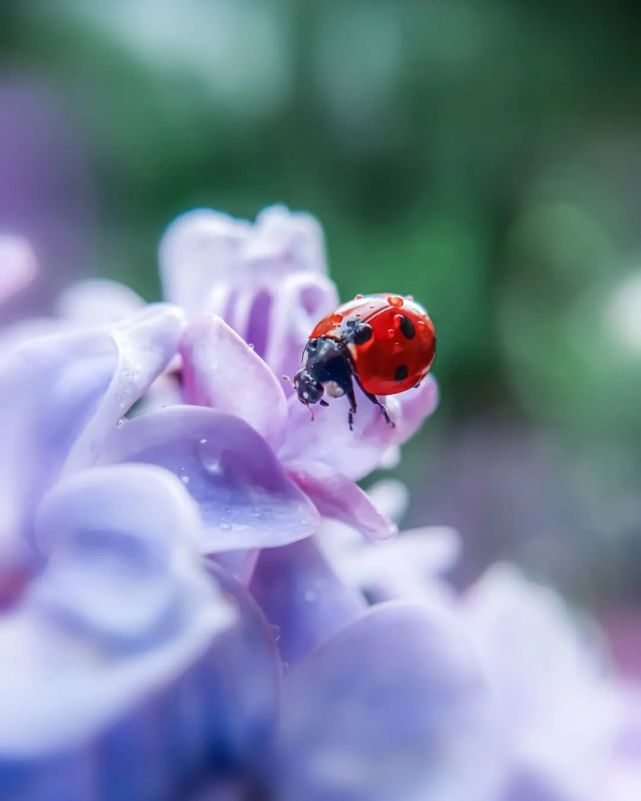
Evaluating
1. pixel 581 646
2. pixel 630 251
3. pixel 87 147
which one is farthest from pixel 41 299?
pixel 630 251

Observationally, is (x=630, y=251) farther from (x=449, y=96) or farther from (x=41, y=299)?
(x=41, y=299)

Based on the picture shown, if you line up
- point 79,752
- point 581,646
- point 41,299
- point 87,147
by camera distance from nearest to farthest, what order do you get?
Answer: point 79,752, point 581,646, point 41,299, point 87,147

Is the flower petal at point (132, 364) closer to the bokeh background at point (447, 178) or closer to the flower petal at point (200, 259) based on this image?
the flower petal at point (200, 259)

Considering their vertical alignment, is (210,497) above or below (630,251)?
above

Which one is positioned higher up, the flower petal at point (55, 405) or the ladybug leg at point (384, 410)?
the flower petal at point (55, 405)

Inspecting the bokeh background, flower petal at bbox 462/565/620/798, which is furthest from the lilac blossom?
the bokeh background

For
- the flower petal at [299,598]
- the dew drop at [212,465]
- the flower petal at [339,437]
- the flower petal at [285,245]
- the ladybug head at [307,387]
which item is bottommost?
the flower petal at [299,598]

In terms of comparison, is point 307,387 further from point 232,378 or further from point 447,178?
point 447,178

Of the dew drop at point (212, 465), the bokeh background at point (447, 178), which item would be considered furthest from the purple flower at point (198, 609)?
the bokeh background at point (447, 178)

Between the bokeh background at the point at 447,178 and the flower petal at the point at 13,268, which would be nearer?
the flower petal at the point at 13,268
